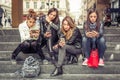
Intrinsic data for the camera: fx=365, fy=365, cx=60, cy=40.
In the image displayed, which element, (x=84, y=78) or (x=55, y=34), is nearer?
(x=84, y=78)

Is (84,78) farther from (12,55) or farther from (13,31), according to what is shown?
(13,31)

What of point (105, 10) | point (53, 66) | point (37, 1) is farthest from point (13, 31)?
point (37, 1)

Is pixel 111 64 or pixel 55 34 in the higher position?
pixel 55 34

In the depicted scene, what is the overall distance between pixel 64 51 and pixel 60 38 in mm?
294

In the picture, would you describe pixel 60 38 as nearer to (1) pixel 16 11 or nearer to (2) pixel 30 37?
(2) pixel 30 37

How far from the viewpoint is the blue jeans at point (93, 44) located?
7.44m

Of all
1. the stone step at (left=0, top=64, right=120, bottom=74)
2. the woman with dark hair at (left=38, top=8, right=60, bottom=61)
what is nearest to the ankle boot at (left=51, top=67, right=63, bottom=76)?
the stone step at (left=0, top=64, right=120, bottom=74)

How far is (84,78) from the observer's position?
7379 mm

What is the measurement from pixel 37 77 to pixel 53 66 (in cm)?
49

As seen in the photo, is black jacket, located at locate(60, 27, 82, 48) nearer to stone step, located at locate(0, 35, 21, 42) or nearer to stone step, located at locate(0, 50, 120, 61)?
stone step, located at locate(0, 50, 120, 61)

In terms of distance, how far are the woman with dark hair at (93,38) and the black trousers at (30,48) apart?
96 centimetres

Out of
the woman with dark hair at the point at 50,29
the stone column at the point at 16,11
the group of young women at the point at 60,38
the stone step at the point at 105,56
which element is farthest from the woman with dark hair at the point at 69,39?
the stone column at the point at 16,11

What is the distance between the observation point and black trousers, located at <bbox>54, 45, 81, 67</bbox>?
290 inches

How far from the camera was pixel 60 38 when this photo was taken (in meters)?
7.51
